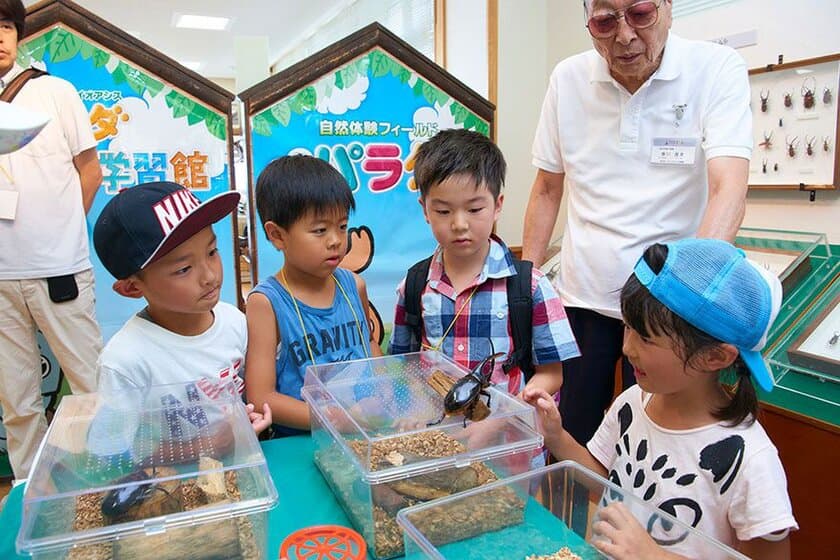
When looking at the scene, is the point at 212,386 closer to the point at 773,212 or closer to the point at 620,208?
the point at 620,208

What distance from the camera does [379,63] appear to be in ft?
8.74

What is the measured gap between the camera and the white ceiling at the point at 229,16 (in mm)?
5422

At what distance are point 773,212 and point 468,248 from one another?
184cm

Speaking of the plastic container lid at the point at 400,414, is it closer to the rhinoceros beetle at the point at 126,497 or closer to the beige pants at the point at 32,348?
the rhinoceros beetle at the point at 126,497

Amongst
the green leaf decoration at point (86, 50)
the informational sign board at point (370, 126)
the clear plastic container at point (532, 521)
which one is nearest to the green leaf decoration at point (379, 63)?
the informational sign board at point (370, 126)

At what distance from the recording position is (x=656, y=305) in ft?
3.02

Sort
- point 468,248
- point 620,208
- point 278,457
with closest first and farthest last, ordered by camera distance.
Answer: point 278,457 → point 468,248 → point 620,208

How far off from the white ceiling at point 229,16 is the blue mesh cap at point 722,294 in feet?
15.2

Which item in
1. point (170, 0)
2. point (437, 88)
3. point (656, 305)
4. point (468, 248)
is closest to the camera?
point (656, 305)

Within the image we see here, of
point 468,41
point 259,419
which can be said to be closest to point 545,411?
point 259,419

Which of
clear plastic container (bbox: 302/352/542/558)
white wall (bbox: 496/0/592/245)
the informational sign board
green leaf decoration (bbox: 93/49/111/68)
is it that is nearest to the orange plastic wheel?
clear plastic container (bbox: 302/352/542/558)

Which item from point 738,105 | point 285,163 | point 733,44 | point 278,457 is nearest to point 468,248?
point 285,163

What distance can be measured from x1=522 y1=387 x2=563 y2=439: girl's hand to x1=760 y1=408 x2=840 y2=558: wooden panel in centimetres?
101

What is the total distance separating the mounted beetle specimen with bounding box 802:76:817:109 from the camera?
7.54 ft
